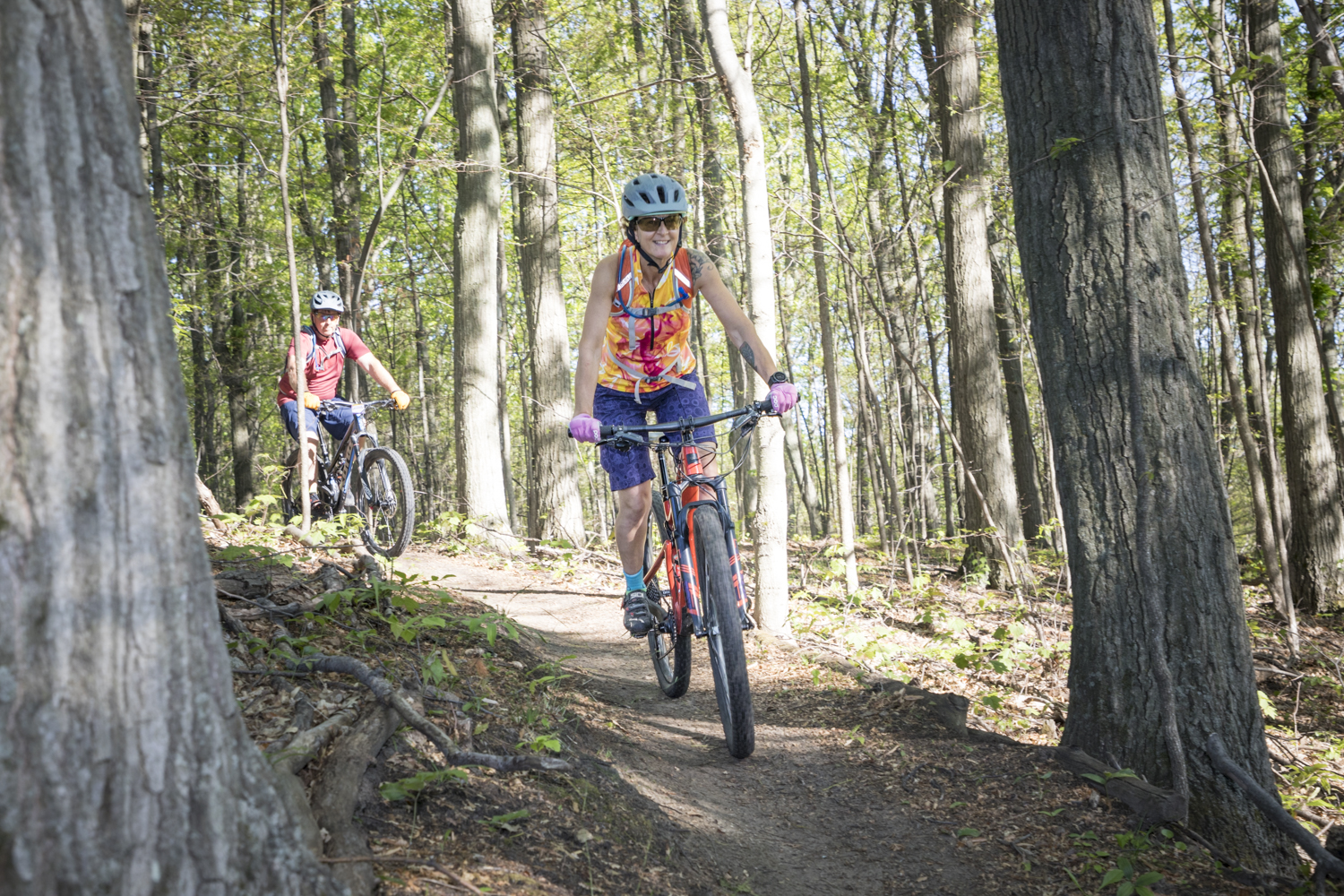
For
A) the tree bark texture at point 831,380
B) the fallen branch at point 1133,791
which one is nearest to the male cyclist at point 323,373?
the tree bark texture at point 831,380

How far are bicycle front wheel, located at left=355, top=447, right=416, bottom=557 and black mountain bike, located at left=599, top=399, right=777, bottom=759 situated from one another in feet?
10.7

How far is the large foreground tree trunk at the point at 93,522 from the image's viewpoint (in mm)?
1511

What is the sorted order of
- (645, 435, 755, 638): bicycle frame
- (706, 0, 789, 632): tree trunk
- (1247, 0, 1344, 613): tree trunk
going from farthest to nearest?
(1247, 0, 1344, 613): tree trunk, (706, 0, 789, 632): tree trunk, (645, 435, 755, 638): bicycle frame

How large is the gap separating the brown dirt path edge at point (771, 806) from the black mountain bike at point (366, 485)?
2.30 metres

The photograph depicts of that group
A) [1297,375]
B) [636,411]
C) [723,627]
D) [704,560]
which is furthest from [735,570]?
[1297,375]

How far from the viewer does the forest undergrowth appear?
99.8 inches

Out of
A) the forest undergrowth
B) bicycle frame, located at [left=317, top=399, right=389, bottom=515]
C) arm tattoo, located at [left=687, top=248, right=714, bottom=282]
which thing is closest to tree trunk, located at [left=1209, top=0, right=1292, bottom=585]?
the forest undergrowth

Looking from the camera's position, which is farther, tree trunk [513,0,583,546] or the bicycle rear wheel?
tree trunk [513,0,583,546]

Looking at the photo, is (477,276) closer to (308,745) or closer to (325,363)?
(325,363)

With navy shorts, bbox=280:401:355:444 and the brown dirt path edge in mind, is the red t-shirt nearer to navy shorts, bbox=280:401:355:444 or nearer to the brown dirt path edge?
navy shorts, bbox=280:401:355:444

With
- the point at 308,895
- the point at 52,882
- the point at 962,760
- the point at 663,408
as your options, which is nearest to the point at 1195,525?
the point at 962,760

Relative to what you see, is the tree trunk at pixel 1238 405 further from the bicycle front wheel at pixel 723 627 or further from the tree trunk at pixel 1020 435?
the bicycle front wheel at pixel 723 627

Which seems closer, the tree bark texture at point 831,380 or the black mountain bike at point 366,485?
the black mountain bike at point 366,485

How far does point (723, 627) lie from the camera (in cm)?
388
